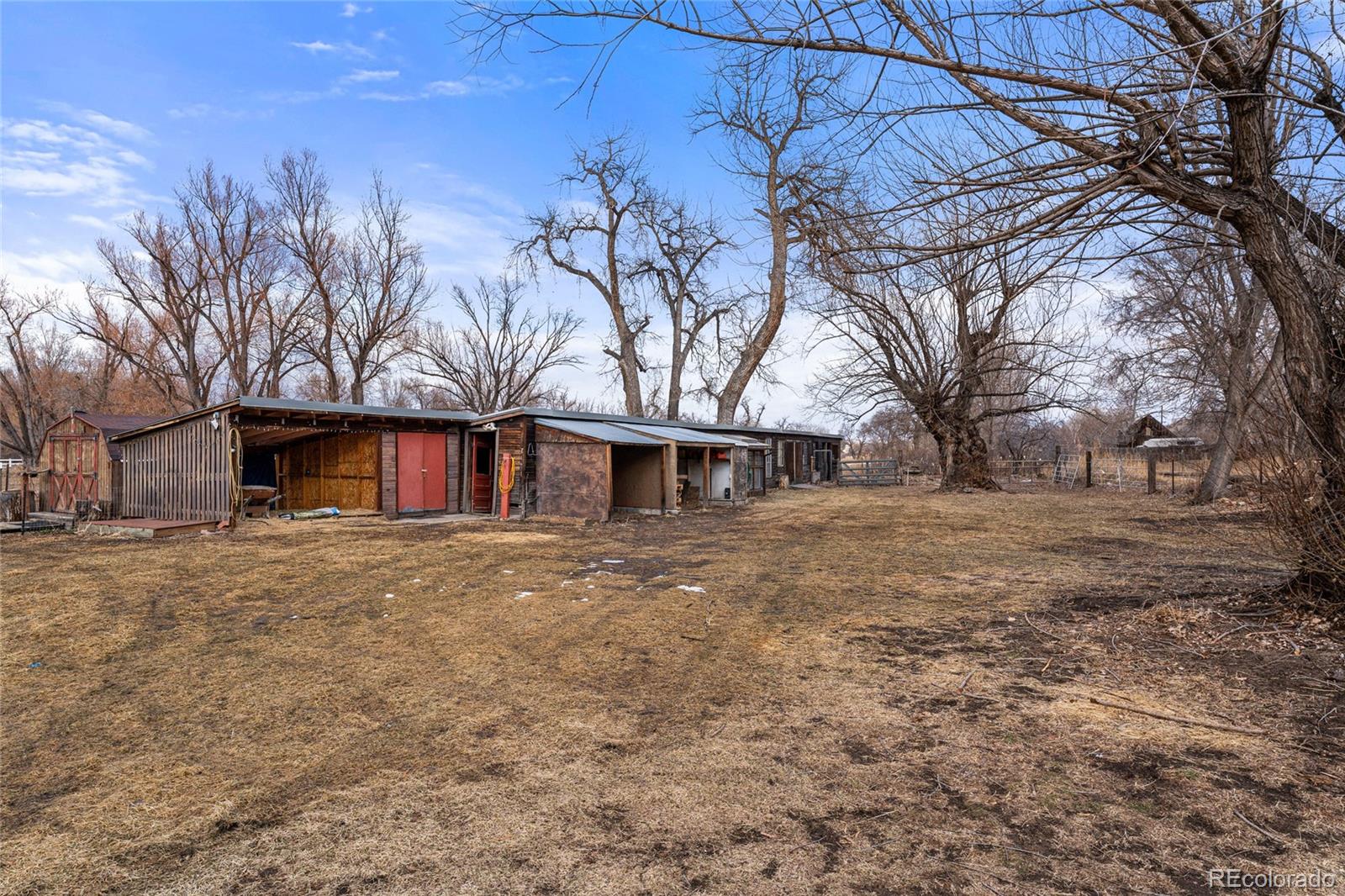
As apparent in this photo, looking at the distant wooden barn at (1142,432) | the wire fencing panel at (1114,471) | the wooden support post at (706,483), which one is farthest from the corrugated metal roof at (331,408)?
the distant wooden barn at (1142,432)

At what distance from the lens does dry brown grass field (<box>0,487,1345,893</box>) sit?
8.87 feet

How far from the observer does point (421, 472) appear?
63.4ft

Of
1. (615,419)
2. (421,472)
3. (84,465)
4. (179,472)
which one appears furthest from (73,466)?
(615,419)

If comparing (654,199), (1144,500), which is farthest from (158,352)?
(1144,500)

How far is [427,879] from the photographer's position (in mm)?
2605

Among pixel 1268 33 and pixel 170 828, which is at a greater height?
pixel 1268 33

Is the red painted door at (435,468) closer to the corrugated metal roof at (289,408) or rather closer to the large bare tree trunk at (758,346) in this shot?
the corrugated metal roof at (289,408)

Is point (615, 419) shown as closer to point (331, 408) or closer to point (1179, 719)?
point (331, 408)

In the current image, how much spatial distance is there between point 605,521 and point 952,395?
1589 centimetres

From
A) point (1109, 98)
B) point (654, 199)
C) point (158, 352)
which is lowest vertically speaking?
point (1109, 98)

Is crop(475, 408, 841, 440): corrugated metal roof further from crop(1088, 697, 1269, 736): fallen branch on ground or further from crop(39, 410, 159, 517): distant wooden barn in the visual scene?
crop(1088, 697, 1269, 736): fallen branch on ground

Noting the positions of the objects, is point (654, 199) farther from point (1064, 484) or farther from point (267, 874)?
point (267, 874)

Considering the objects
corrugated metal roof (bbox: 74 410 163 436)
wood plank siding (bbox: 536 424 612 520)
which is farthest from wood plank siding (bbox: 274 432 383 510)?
wood plank siding (bbox: 536 424 612 520)

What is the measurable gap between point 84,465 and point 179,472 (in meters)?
3.91
